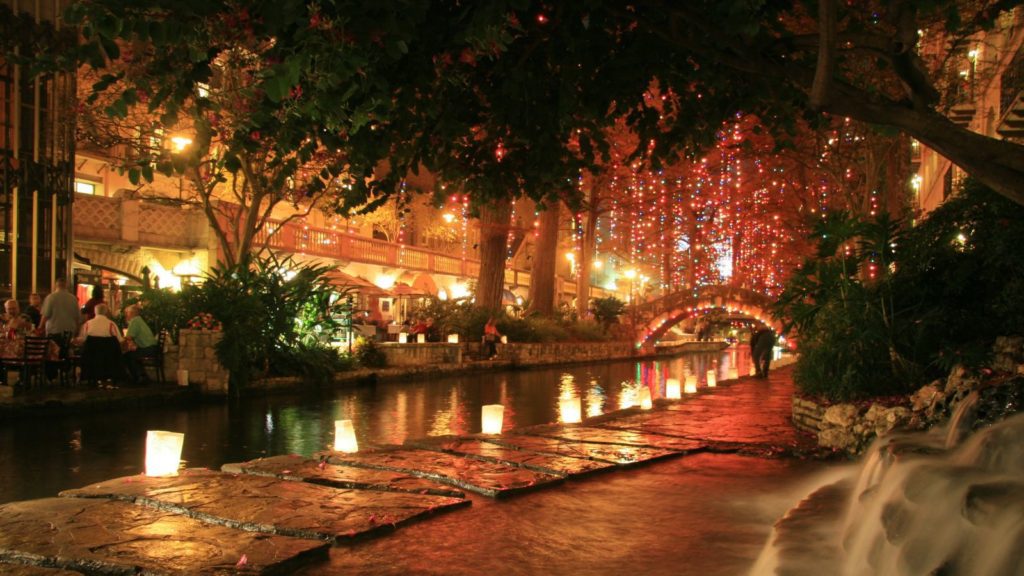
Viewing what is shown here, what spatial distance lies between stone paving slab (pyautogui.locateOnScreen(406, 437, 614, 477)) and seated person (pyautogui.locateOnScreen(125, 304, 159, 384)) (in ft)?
29.0

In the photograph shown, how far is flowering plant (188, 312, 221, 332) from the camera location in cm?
1638

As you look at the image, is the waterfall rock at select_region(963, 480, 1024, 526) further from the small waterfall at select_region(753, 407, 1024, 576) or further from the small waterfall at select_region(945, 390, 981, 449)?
the small waterfall at select_region(945, 390, 981, 449)

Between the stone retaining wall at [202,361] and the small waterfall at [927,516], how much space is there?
12598mm

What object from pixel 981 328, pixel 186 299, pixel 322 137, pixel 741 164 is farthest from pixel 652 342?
pixel 322 137

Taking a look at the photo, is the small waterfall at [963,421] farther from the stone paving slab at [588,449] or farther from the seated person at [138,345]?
the seated person at [138,345]

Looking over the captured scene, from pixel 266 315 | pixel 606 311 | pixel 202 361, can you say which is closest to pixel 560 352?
pixel 606 311

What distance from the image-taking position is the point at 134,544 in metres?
4.68

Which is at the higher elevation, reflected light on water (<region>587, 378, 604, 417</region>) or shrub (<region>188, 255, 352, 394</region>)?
shrub (<region>188, 255, 352, 394</region>)

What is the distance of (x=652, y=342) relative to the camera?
4481 centimetres

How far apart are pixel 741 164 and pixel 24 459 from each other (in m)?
34.1

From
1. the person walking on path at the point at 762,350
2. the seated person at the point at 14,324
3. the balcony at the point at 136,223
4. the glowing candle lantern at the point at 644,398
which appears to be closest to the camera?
the glowing candle lantern at the point at 644,398

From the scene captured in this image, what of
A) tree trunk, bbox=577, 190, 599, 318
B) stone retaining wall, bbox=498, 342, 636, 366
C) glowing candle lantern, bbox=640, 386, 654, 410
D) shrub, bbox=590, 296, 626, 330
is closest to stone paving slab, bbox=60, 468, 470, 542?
glowing candle lantern, bbox=640, 386, 654, 410

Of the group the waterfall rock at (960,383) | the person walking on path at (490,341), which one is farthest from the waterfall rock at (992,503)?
the person walking on path at (490,341)

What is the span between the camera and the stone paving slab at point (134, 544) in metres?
4.35
